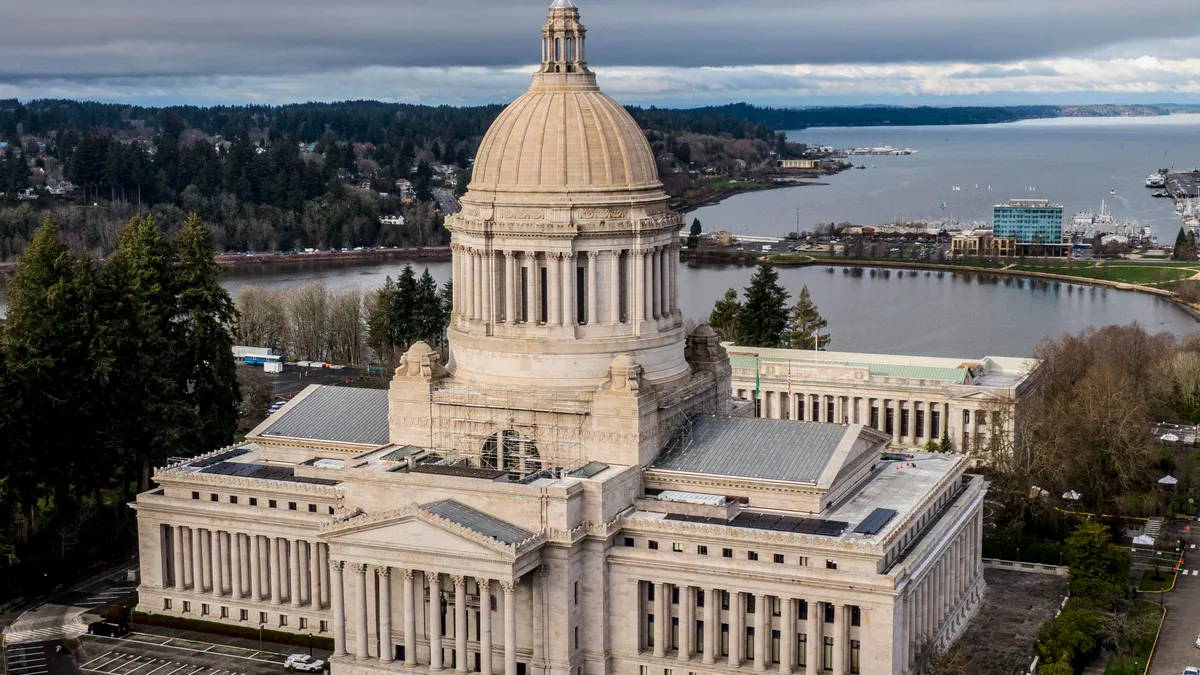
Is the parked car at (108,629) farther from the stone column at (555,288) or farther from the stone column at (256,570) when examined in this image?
the stone column at (555,288)

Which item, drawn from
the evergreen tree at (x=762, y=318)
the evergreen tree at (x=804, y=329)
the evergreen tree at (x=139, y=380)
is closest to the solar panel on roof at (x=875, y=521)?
the evergreen tree at (x=139, y=380)

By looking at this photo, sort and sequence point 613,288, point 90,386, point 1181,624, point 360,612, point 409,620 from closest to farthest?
1. point 409,620
2. point 360,612
3. point 613,288
4. point 1181,624
5. point 90,386

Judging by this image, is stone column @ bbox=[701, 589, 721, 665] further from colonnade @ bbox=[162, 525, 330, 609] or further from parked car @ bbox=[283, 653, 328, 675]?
colonnade @ bbox=[162, 525, 330, 609]

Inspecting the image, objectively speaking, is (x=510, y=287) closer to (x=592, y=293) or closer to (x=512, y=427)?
(x=592, y=293)

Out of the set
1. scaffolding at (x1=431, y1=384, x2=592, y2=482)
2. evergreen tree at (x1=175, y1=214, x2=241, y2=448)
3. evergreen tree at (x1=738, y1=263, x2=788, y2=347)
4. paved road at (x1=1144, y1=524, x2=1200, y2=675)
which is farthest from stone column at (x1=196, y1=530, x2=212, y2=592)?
evergreen tree at (x1=738, y1=263, x2=788, y2=347)

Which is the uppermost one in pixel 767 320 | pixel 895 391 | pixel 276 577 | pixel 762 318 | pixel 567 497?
pixel 762 318

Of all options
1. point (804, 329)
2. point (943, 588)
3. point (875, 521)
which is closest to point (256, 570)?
point (875, 521)

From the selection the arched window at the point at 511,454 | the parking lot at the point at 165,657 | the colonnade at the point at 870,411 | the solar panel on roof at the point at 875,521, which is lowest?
the parking lot at the point at 165,657
